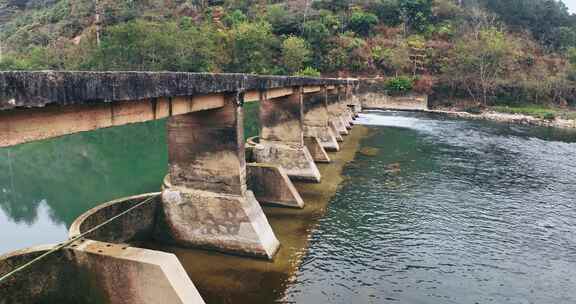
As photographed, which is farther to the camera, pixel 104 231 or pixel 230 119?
pixel 230 119

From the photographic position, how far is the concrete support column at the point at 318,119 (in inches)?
910

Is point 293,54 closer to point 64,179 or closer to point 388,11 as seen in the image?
point 388,11

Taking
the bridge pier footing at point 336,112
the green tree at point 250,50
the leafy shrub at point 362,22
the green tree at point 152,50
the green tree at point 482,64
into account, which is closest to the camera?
the bridge pier footing at point 336,112

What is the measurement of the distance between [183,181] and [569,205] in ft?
49.9

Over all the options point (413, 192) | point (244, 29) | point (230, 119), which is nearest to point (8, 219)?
point (230, 119)

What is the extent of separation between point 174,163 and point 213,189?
1352 mm

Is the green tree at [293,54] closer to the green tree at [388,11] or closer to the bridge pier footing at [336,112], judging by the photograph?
the green tree at [388,11]

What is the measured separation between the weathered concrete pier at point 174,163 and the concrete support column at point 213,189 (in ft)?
0.09

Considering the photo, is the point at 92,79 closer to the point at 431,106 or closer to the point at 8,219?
the point at 8,219

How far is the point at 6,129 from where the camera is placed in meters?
4.77

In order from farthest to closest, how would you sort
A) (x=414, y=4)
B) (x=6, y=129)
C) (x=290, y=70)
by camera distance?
(x=414, y=4) → (x=290, y=70) → (x=6, y=129)

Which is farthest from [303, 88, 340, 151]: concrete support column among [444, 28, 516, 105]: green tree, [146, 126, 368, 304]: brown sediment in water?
[444, 28, 516, 105]: green tree

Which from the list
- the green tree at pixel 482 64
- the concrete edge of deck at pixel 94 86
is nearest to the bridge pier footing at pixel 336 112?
the concrete edge of deck at pixel 94 86

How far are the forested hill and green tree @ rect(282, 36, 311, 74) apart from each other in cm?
15
